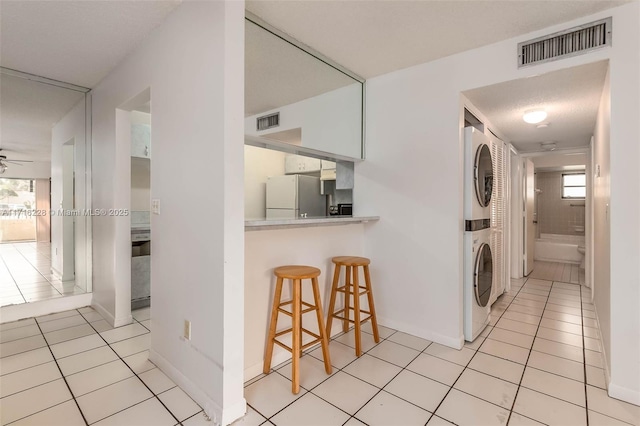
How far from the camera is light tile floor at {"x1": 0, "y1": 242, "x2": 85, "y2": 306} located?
296 centimetres

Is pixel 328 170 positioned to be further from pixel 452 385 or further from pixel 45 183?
pixel 45 183

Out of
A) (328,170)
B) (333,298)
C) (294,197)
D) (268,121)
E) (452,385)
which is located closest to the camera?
(452,385)

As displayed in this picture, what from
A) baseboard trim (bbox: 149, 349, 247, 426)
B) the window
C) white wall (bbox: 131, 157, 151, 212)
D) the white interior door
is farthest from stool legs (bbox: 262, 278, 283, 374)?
the window

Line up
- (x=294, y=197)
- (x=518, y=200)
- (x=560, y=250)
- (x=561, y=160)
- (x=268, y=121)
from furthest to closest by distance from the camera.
A: (x=560, y=250) → (x=561, y=160) → (x=518, y=200) → (x=294, y=197) → (x=268, y=121)

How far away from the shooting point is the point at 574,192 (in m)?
7.16

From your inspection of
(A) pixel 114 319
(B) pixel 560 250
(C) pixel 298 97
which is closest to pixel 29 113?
(A) pixel 114 319

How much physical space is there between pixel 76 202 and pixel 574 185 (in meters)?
9.48

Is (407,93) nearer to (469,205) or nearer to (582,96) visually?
(469,205)

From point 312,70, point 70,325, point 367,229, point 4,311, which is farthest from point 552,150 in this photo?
point 4,311

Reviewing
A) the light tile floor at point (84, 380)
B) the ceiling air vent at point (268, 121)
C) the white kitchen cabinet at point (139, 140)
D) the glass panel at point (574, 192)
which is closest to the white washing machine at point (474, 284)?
the ceiling air vent at point (268, 121)

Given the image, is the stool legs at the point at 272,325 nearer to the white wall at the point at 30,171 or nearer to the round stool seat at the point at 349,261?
the round stool seat at the point at 349,261

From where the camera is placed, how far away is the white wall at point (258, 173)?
158 inches

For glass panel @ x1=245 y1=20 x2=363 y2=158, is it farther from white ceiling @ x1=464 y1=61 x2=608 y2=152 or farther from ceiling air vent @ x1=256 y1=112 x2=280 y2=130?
white ceiling @ x1=464 y1=61 x2=608 y2=152

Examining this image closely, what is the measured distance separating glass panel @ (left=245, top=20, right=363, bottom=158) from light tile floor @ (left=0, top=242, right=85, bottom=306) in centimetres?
283
